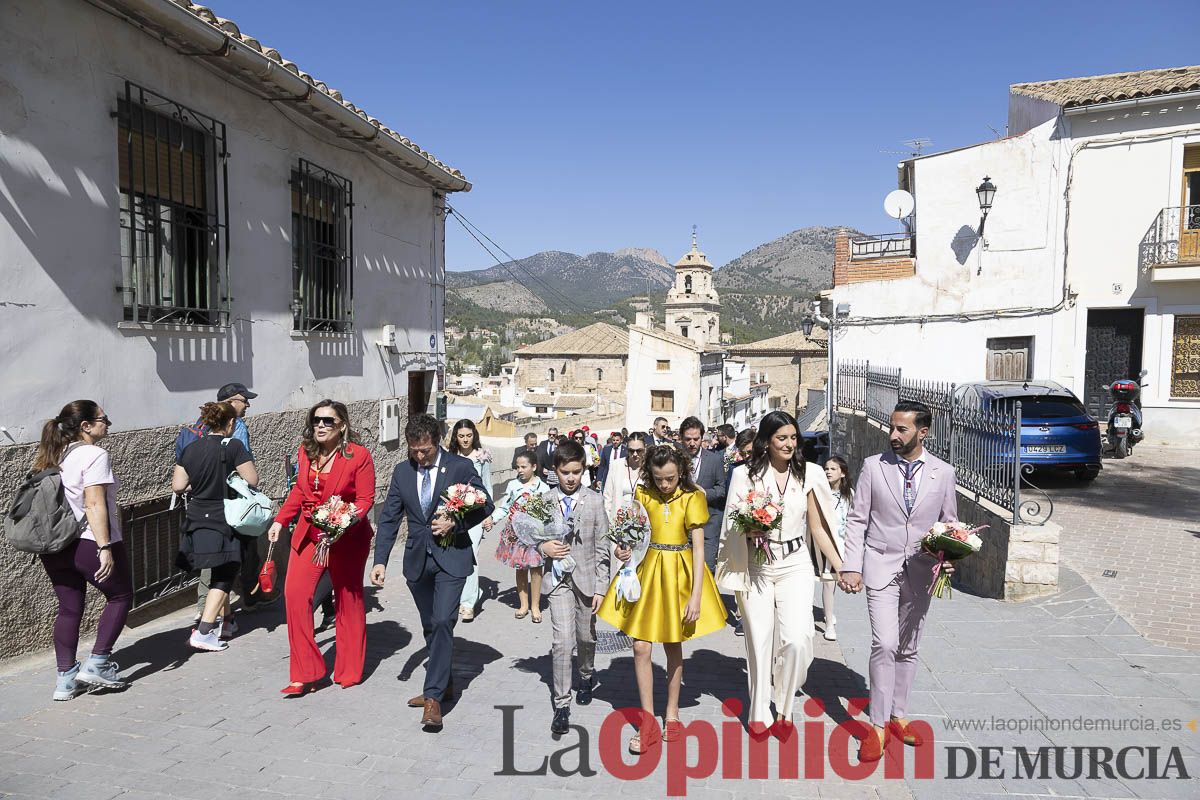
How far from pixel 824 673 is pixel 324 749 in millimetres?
3412

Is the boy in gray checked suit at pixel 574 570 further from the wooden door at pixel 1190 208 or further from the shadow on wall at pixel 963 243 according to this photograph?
the wooden door at pixel 1190 208

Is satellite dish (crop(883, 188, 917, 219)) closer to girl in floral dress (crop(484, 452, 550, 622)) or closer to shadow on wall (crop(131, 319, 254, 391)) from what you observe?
girl in floral dress (crop(484, 452, 550, 622))

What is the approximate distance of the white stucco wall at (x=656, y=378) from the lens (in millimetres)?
47219

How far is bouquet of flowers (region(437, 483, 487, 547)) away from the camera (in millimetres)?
4746

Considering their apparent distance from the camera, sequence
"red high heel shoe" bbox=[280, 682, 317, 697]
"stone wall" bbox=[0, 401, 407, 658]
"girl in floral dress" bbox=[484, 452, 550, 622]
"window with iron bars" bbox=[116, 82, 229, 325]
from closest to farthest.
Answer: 1. "red high heel shoe" bbox=[280, 682, 317, 697]
2. "stone wall" bbox=[0, 401, 407, 658]
3. "window with iron bars" bbox=[116, 82, 229, 325]
4. "girl in floral dress" bbox=[484, 452, 550, 622]

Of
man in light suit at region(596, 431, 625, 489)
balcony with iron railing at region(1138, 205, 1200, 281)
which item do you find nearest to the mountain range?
balcony with iron railing at region(1138, 205, 1200, 281)

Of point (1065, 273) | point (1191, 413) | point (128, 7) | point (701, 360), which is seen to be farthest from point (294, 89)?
point (701, 360)

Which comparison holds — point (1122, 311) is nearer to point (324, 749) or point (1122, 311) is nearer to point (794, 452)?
point (794, 452)

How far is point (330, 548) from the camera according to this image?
16.5ft

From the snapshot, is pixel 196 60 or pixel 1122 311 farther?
pixel 1122 311

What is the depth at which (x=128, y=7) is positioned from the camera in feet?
18.6

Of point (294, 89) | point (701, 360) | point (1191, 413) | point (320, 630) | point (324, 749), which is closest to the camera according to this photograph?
point (324, 749)

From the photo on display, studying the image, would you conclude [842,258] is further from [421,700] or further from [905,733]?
[421,700]

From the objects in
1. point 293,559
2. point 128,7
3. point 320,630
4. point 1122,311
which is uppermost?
point 128,7
